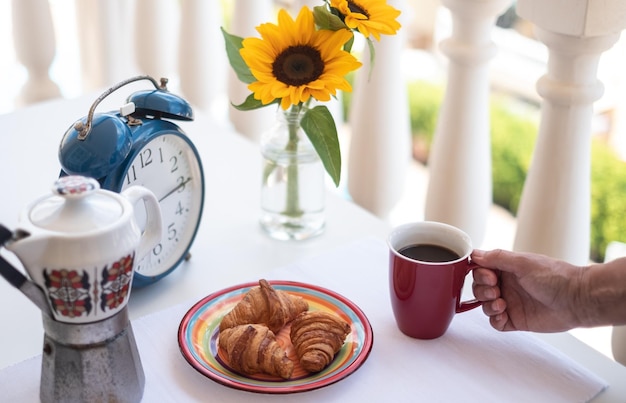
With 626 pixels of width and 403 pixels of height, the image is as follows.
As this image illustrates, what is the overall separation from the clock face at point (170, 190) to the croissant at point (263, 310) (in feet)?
0.45

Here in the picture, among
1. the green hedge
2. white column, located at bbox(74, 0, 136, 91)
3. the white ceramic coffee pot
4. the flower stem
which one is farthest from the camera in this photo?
the green hedge

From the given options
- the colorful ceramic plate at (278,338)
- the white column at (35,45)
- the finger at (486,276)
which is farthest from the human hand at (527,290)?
the white column at (35,45)

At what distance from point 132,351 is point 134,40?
1071mm

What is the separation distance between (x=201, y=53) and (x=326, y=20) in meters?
0.71

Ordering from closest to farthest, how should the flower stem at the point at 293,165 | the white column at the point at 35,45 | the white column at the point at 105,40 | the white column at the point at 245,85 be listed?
the flower stem at the point at 293,165 → the white column at the point at 245,85 → the white column at the point at 35,45 → the white column at the point at 105,40

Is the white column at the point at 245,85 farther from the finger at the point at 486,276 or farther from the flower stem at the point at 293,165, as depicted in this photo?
the finger at the point at 486,276

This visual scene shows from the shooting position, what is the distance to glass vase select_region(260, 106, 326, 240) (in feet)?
3.39

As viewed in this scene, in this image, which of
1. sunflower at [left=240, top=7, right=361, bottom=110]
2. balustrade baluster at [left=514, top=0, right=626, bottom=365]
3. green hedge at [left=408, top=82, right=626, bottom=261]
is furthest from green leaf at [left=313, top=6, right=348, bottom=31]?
green hedge at [left=408, top=82, right=626, bottom=261]

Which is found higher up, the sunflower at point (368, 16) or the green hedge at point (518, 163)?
the sunflower at point (368, 16)

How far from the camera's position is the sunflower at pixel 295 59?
0.91 m

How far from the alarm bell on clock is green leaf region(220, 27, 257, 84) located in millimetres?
106

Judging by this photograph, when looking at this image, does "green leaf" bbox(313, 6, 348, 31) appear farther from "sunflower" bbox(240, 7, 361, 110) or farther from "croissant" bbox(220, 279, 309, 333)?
"croissant" bbox(220, 279, 309, 333)

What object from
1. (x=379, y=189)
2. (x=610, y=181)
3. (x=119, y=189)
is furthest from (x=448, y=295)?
(x=610, y=181)

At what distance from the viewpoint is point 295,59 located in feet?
3.02
